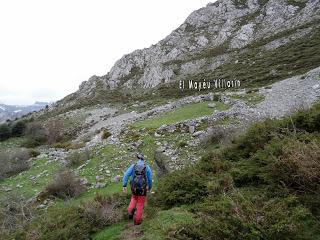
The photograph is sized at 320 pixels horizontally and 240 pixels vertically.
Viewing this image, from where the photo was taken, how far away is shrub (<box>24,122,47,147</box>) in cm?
3800

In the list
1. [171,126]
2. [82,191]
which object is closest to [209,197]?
[82,191]

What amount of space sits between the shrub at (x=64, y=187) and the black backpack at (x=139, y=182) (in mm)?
6638

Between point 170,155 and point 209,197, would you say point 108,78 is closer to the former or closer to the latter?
point 170,155

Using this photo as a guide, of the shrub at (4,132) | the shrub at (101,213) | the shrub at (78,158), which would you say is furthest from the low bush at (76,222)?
the shrub at (4,132)

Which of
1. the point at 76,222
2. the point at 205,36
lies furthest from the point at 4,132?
the point at 205,36

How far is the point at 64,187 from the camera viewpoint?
15242 millimetres

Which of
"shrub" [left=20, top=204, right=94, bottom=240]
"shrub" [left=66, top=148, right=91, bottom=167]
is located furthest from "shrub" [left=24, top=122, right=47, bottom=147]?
"shrub" [left=20, top=204, right=94, bottom=240]

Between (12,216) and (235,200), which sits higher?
(235,200)

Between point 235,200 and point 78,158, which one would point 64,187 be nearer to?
point 78,158

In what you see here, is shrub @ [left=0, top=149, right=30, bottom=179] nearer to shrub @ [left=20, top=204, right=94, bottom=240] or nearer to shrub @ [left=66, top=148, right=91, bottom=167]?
shrub @ [left=66, top=148, right=91, bottom=167]

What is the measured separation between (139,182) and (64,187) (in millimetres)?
7345

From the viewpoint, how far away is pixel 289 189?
25.5ft

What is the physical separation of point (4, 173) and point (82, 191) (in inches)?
360

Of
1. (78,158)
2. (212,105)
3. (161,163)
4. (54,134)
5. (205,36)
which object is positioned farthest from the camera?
(205,36)
